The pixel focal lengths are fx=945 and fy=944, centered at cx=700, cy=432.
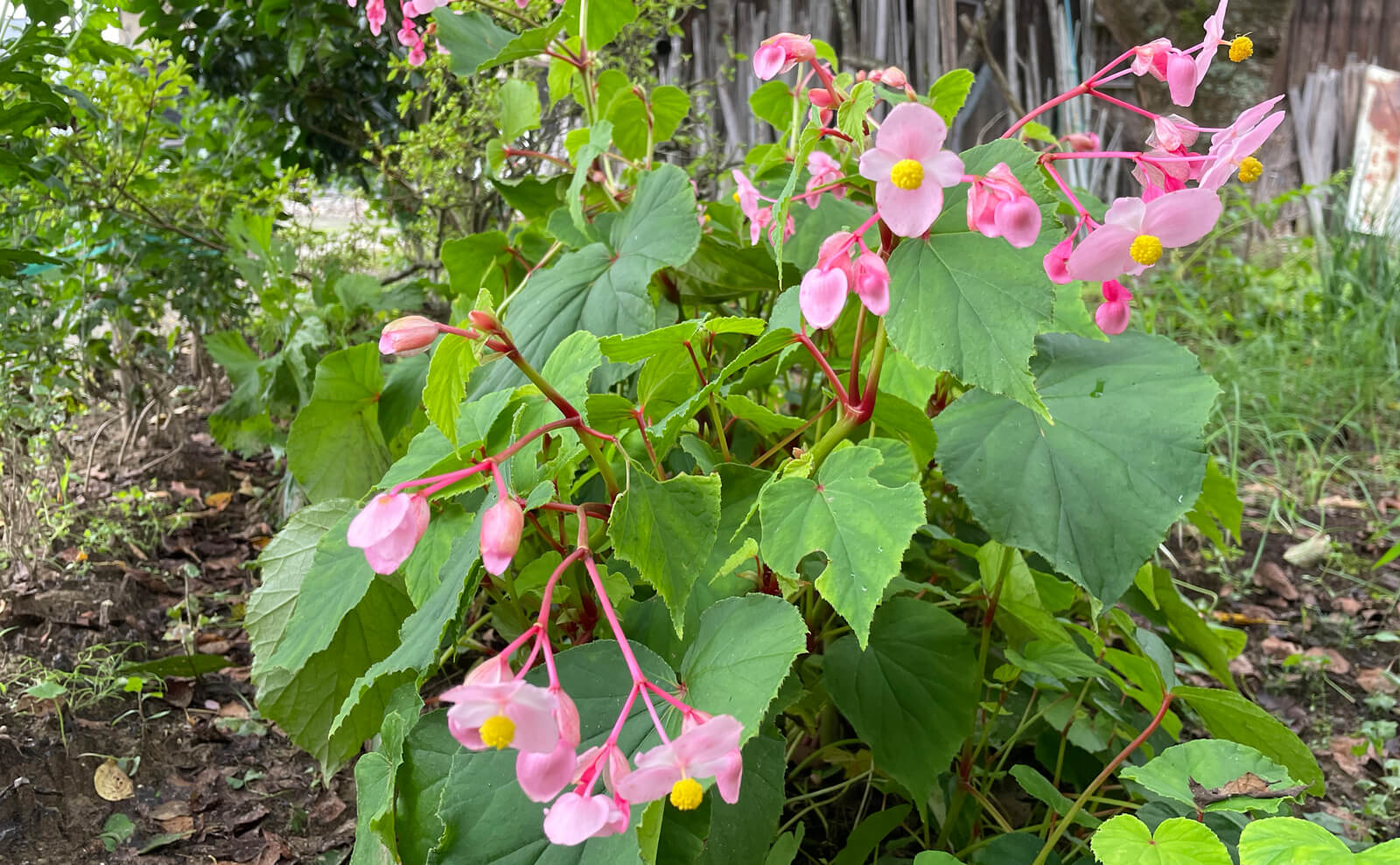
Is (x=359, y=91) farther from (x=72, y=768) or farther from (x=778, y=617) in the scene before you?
(x=778, y=617)

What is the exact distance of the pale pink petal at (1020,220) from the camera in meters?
0.58

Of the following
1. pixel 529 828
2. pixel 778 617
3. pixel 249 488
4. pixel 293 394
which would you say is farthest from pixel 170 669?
pixel 778 617

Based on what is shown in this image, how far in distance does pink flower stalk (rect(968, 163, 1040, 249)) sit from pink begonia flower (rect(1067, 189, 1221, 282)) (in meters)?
0.04

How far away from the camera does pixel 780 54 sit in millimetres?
794

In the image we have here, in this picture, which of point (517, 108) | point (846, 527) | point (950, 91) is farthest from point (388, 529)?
point (517, 108)

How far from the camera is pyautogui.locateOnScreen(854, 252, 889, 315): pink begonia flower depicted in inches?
23.8

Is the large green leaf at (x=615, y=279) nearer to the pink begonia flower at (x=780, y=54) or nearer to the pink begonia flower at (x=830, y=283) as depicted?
the pink begonia flower at (x=780, y=54)

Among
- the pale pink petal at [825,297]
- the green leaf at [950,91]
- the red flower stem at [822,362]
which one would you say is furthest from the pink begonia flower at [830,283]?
the green leaf at [950,91]

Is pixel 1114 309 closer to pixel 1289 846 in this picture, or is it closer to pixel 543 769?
pixel 1289 846

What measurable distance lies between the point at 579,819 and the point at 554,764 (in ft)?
0.10

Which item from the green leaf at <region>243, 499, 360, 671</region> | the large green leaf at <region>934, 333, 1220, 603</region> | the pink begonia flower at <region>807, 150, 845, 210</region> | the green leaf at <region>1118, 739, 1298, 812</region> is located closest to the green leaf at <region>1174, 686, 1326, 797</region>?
the green leaf at <region>1118, 739, 1298, 812</region>

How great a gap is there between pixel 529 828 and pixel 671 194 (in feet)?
2.26

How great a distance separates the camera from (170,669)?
1.34 meters

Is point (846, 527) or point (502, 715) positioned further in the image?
point (846, 527)
